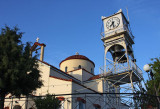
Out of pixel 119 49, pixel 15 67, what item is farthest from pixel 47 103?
pixel 119 49

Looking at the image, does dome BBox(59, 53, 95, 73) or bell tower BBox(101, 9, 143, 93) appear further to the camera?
dome BBox(59, 53, 95, 73)

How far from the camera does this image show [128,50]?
1109 inches

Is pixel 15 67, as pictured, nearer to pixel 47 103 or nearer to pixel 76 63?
pixel 47 103

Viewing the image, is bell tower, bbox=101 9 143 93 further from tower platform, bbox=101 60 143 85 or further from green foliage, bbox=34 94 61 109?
green foliage, bbox=34 94 61 109

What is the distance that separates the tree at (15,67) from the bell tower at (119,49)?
1280 centimetres

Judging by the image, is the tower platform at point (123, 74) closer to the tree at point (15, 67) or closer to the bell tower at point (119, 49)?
the bell tower at point (119, 49)

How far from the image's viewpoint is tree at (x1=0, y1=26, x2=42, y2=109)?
13796 mm

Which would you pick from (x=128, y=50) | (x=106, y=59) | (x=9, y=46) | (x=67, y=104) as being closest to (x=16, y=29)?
(x=9, y=46)

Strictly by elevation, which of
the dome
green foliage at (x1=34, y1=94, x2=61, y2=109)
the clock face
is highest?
the clock face

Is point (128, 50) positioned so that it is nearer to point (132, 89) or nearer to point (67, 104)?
point (132, 89)

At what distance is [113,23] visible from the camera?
93.4 feet

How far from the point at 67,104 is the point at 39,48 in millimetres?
11287

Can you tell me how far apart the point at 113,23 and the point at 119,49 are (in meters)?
3.83

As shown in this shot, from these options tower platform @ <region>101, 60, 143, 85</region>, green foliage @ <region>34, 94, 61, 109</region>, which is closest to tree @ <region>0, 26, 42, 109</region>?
green foliage @ <region>34, 94, 61, 109</region>
